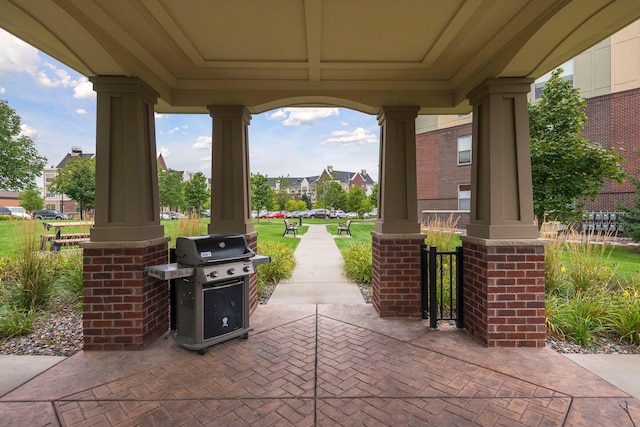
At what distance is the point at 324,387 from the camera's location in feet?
8.38

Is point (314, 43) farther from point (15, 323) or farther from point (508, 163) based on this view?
point (15, 323)

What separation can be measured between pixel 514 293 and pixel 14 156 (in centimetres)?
2326

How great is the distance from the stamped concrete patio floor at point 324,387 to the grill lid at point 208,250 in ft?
3.21

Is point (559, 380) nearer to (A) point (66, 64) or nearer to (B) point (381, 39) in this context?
(B) point (381, 39)

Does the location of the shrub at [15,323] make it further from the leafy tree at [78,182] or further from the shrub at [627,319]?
the leafy tree at [78,182]

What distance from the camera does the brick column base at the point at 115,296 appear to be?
323 centimetres

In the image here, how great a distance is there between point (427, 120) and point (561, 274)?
13.3 metres

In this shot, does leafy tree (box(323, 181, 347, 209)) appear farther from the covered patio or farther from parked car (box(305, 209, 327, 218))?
the covered patio

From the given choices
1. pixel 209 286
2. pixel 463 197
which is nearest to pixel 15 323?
pixel 209 286

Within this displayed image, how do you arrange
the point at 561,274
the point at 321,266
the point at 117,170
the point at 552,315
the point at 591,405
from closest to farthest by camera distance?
the point at 591,405 < the point at 117,170 < the point at 552,315 < the point at 561,274 < the point at 321,266

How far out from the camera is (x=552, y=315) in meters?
3.71

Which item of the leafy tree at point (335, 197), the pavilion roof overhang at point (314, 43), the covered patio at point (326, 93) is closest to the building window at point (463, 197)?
the covered patio at point (326, 93)

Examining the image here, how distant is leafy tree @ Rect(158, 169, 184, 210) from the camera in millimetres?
25891

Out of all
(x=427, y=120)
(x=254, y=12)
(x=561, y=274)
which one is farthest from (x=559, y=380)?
(x=427, y=120)
